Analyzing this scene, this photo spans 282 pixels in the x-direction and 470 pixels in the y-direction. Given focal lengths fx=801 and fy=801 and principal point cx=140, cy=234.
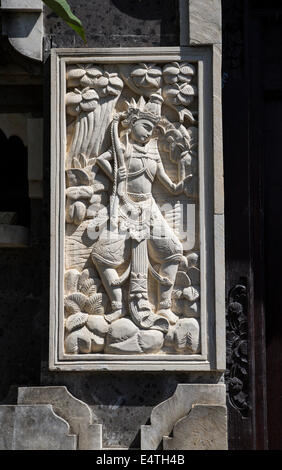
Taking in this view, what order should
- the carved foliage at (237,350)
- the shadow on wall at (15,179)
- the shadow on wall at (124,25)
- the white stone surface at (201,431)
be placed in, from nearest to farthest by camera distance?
the white stone surface at (201,431) → the shadow on wall at (124,25) → the carved foliage at (237,350) → the shadow on wall at (15,179)

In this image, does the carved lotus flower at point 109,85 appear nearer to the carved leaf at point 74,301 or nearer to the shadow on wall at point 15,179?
the shadow on wall at point 15,179

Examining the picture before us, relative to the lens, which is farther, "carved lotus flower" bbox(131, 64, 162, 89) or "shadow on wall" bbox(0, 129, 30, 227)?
"shadow on wall" bbox(0, 129, 30, 227)

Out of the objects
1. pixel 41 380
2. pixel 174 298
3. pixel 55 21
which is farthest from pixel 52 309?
pixel 55 21

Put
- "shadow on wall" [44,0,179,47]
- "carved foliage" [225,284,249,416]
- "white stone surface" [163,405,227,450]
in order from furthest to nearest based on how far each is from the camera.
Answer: "carved foliage" [225,284,249,416] → "shadow on wall" [44,0,179,47] → "white stone surface" [163,405,227,450]

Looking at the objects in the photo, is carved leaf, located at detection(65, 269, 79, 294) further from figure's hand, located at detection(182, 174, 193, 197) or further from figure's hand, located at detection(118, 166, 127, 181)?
figure's hand, located at detection(182, 174, 193, 197)

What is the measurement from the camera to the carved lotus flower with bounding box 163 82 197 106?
14.1 feet

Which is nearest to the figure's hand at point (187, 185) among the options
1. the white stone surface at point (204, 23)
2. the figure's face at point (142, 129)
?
the figure's face at point (142, 129)

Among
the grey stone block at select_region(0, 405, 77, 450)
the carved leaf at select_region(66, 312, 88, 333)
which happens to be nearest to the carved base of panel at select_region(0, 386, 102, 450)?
the grey stone block at select_region(0, 405, 77, 450)

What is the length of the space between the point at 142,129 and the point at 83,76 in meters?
0.44

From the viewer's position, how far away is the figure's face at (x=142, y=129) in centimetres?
429

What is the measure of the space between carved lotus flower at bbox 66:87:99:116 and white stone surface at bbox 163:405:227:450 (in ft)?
5.51

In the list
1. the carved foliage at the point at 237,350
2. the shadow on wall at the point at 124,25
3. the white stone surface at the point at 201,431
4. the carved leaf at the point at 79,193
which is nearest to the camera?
the white stone surface at the point at 201,431

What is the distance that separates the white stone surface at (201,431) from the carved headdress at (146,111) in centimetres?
154

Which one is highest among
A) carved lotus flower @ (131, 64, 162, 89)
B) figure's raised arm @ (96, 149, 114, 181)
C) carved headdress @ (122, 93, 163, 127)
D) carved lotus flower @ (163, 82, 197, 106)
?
carved lotus flower @ (131, 64, 162, 89)
